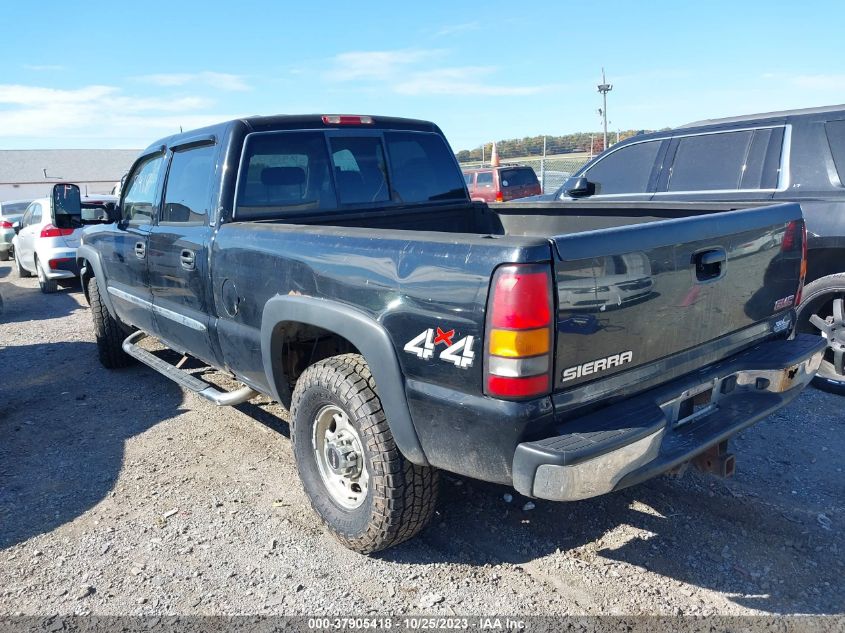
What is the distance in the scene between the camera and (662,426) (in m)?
2.28

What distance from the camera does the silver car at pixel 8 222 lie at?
15.3 metres

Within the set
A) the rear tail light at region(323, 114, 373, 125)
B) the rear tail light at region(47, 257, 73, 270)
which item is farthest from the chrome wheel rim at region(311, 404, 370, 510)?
the rear tail light at region(47, 257, 73, 270)

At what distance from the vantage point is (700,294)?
255 centimetres

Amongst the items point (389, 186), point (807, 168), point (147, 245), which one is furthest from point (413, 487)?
point (807, 168)

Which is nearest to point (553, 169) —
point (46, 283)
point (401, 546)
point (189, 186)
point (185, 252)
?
point (46, 283)

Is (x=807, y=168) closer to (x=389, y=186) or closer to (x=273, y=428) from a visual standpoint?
(x=389, y=186)

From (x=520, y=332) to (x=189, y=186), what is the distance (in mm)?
2697

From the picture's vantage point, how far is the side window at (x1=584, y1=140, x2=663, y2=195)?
5797 millimetres

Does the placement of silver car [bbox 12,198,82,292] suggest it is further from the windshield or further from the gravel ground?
the windshield

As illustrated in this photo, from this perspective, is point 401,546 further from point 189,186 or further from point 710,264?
point 189,186

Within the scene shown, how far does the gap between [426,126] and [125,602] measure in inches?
132

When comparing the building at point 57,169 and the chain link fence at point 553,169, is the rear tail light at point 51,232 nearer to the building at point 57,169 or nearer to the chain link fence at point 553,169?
the chain link fence at point 553,169

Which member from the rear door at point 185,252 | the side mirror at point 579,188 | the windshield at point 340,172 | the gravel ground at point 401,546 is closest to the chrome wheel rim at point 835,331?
the gravel ground at point 401,546

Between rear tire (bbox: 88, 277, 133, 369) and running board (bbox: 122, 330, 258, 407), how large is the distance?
638 millimetres
